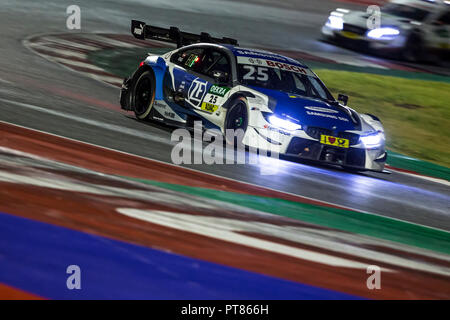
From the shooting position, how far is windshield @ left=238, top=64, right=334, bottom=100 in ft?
35.3

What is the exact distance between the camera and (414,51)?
22.9m

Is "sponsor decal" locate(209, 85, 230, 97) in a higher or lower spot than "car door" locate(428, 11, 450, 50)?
lower

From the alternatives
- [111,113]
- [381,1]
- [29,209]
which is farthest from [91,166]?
[381,1]

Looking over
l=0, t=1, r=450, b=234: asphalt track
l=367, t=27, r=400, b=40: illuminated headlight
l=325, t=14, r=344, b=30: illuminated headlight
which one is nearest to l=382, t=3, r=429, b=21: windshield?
l=367, t=27, r=400, b=40: illuminated headlight

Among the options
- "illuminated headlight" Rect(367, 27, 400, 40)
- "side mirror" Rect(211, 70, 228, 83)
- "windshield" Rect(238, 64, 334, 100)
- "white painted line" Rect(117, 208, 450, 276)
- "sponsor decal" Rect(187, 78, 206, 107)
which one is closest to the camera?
"white painted line" Rect(117, 208, 450, 276)

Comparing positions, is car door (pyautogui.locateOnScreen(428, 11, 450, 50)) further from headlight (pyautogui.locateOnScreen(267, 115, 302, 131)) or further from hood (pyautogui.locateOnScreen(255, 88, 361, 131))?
headlight (pyautogui.locateOnScreen(267, 115, 302, 131))

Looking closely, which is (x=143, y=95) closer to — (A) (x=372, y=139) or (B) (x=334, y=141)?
(B) (x=334, y=141)

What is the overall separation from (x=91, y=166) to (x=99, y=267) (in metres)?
2.84

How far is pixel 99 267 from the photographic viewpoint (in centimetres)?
471

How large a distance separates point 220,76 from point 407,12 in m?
13.5

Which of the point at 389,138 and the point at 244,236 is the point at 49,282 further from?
the point at 389,138

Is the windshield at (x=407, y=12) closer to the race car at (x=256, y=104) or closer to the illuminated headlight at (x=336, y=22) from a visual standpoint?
the illuminated headlight at (x=336, y=22)

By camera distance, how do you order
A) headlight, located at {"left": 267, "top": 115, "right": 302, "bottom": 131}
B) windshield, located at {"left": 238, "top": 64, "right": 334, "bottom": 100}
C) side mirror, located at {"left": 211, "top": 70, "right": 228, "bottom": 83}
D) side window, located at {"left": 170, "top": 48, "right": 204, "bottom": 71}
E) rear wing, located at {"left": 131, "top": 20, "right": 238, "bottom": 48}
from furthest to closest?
1. rear wing, located at {"left": 131, "top": 20, "right": 238, "bottom": 48}
2. side window, located at {"left": 170, "top": 48, "right": 204, "bottom": 71}
3. windshield, located at {"left": 238, "top": 64, "right": 334, "bottom": 100}
4. side mirror, located at {"left": 211, "top": 70, "right": 228, "bottom": 83}
5. headlight, located at {"left": 267, "top": 115, "right": 302, "bottom": 131}

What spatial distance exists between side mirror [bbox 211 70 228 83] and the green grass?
4.37 meters
